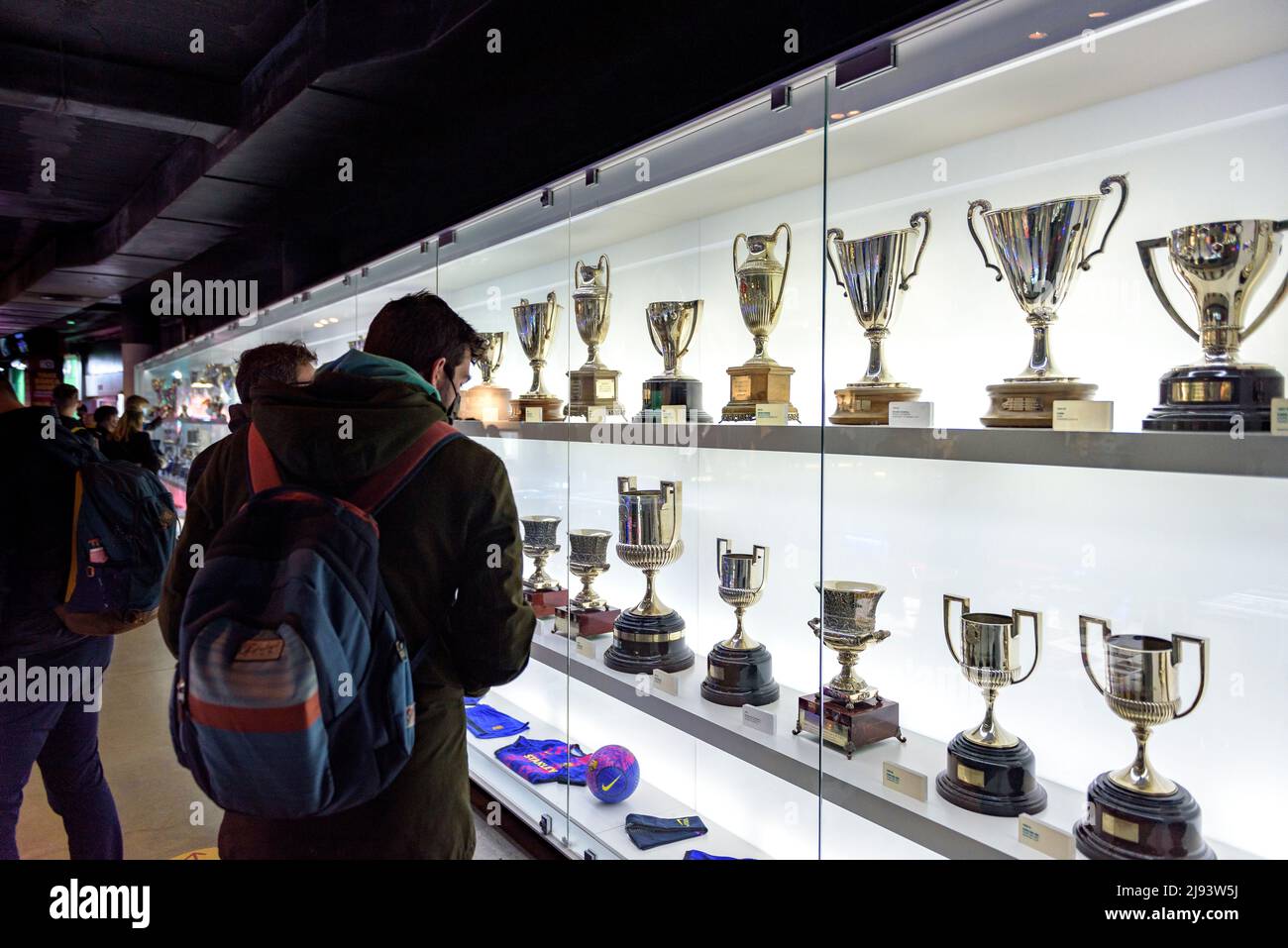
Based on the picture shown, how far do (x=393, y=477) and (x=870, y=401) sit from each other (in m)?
0.96

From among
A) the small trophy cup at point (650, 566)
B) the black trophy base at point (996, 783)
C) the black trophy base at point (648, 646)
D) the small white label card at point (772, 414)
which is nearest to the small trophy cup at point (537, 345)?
the small trophy cup at point (650, 566)

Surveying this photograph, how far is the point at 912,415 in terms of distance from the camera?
156 cm

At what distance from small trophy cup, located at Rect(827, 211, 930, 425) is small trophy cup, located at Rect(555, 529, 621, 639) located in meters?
1.18

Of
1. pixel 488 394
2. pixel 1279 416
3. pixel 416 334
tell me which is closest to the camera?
pixel 1279 416

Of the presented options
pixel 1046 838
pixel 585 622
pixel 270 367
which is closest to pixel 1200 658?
pixel 1046 838

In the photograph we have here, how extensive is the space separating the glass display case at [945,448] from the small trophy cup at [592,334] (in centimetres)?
1

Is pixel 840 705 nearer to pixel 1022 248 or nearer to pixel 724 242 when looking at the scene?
pixel 1022 248

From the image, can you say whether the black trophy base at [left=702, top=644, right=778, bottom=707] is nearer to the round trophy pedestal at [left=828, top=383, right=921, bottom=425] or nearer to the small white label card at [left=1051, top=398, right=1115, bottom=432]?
the round trophy pedestal at [left=828, top=383, right=921, bottom=425]

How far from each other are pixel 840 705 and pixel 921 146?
126 cm

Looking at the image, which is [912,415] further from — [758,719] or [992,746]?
[758,719]

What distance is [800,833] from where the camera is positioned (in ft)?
7.31
